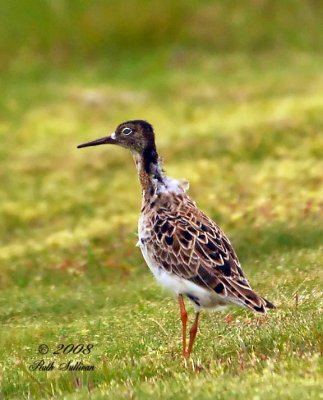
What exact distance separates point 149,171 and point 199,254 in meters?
1.97

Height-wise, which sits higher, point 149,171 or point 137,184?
point 137,184

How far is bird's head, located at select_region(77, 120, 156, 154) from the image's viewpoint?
48.5 ft

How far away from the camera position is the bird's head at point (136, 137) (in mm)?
14781

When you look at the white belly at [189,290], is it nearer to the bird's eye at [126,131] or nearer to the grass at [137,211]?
the grass at [137,211]

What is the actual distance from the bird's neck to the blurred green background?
2.03 meters

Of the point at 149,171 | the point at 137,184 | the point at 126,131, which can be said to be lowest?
the point at 149,171

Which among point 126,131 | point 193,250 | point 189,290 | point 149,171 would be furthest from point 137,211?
point 189,290

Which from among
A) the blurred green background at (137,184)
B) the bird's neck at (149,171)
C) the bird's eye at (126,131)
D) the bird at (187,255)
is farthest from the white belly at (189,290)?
the bird's eye at (126,131)

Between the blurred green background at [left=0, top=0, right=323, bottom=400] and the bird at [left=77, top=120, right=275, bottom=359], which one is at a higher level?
the blurred green background at [left=0, top=0, right=323, bottom=400]

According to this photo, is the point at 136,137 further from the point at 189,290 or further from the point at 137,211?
the point at 137,211

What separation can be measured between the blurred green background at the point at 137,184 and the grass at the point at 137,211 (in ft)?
0.17

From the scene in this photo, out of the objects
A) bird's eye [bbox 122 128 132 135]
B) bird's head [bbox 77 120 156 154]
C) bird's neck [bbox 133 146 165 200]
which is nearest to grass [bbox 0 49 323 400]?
bird's neck [bbox 133 146 165 200]

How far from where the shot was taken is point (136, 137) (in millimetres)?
14867

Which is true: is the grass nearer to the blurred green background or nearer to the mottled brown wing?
the blurred green background
